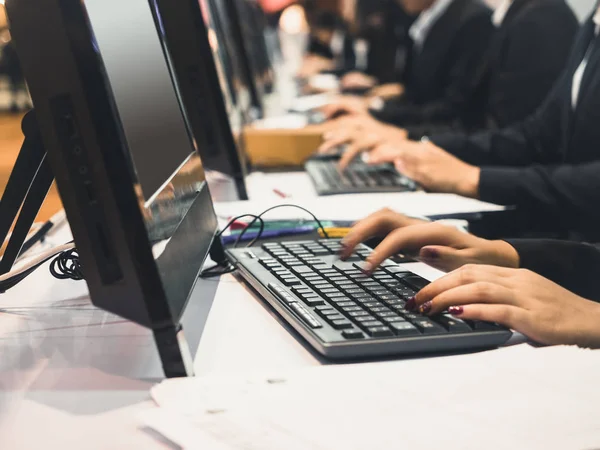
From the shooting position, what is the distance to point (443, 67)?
306 centimetres

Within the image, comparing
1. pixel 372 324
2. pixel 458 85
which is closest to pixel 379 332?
pixel 372 324

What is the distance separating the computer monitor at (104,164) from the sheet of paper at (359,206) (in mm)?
431

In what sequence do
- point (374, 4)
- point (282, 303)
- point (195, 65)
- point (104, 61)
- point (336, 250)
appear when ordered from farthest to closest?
point (374, 4) < point (195, 65) < point (336, 250) < point (282, 303) < point (104, 61)

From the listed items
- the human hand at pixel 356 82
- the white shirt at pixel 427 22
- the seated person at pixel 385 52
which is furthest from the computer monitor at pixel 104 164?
the human hand at pixel 356 82

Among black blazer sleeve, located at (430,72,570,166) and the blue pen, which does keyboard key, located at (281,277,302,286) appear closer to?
the blue pen

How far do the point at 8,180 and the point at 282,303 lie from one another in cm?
34

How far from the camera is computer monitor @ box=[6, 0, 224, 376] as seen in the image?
579mm

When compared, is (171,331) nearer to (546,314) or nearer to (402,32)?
(546,314)

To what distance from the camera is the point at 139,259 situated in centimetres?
60

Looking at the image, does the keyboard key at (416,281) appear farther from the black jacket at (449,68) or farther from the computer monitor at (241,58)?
the black jacket at (449,68)

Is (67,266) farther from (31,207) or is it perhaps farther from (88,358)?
(88,358)

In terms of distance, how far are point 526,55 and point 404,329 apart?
4.80 ft

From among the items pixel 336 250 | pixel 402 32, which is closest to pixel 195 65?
pixel 336 250

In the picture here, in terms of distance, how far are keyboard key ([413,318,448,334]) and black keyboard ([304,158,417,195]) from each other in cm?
69
